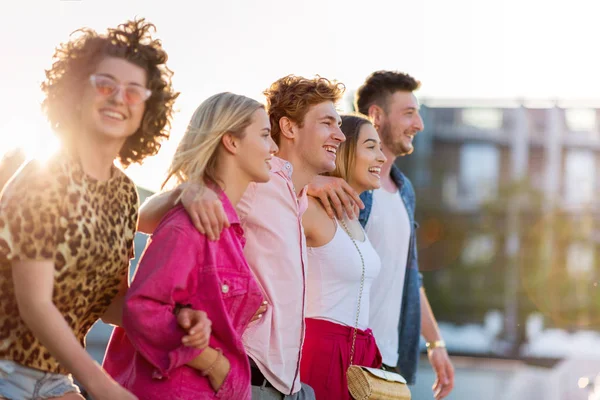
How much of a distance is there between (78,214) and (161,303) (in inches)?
13.0

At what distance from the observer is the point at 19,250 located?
8.64ft

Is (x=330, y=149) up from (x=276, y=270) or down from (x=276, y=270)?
up

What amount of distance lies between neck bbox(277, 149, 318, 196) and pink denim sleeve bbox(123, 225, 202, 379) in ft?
4.13

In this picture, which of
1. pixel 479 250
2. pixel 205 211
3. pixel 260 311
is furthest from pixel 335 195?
pixel 479 250

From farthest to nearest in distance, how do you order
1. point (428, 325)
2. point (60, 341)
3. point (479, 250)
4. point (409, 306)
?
point (479, 250) → point (428, 325) → point (409, 306) → point (60, 341)

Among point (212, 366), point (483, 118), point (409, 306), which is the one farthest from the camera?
point (483, 118)

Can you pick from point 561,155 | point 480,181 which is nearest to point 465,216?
point 480,181

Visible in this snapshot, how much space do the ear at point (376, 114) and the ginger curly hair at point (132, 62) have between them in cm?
304

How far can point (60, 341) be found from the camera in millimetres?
2648

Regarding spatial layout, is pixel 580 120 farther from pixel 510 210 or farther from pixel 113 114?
pixel 113 114

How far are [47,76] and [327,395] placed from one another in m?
1.90

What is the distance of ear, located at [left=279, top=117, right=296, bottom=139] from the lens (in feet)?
14.0

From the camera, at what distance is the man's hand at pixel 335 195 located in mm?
4348

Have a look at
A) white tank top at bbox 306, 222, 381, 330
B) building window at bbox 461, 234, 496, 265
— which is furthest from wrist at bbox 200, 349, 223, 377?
building window at bbox 461, 234, 496, 265
